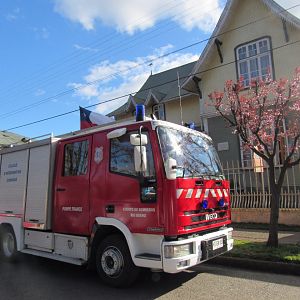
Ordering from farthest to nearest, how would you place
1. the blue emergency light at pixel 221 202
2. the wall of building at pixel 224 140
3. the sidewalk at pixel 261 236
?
the wall of building at pixel 224 140 < the sidewalk at pixel 261 236 < the blue emergency light at pixel 221 202

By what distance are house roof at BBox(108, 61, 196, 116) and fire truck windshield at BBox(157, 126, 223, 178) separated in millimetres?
13532

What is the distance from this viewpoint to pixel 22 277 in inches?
290

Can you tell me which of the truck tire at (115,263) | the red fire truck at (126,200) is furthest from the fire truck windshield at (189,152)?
the truck tire at (115,263)

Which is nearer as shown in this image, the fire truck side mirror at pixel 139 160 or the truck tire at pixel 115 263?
the fire truck side mirror at pixel 139 160

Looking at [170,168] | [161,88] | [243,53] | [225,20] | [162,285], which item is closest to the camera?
[170,168]

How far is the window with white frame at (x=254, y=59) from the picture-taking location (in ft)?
55.0

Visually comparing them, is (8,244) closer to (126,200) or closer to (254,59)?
(126,200)

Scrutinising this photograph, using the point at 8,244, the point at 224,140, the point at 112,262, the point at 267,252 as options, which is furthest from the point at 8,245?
the point at 224,140

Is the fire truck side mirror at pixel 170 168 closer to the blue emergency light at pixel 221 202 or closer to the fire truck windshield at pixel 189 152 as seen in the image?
the fire truck windshield at pixel 189 152

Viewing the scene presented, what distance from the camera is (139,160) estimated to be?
5.88m

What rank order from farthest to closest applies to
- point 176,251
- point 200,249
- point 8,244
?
point 8,244
point 200,249
point 176,251

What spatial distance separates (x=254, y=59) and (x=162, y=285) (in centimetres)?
1311

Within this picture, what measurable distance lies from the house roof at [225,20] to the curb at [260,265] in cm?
1124

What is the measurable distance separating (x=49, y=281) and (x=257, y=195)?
7.36m
